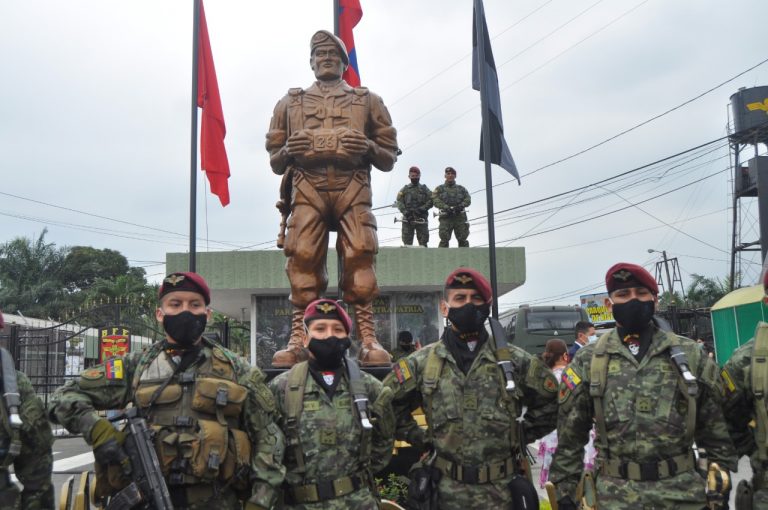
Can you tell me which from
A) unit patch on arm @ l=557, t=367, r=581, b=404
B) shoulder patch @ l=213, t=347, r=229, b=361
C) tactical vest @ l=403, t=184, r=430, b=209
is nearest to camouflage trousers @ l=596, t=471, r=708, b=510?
unit patch on arm @ l=557, t=367, r=581, b=404

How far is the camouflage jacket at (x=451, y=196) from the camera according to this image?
13.6 meters

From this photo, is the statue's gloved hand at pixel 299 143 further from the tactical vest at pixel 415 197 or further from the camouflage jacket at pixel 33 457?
the tactical vest at pixel 415 197

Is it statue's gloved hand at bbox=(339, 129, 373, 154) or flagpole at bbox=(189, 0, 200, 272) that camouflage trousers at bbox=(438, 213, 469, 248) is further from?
statue's gloved hand at bbox=(339, 129, 373, 154)

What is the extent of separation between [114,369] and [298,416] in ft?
3.00

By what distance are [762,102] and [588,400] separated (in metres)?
26.3

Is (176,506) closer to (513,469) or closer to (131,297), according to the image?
(513,469)

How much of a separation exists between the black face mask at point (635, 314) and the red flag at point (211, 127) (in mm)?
6172

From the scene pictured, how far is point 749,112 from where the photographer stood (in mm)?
25375

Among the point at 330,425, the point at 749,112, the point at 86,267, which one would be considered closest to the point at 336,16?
the point at 330,425

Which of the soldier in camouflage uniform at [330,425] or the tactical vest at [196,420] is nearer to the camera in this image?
the tactical vest at [196,420]

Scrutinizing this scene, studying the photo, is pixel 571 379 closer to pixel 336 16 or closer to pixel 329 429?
pixel 329 429

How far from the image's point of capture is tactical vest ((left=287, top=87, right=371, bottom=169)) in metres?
5.30

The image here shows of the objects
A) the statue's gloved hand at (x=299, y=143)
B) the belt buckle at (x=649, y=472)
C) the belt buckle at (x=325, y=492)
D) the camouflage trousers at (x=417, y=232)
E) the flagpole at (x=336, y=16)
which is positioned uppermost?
the flagpole at (x=336, y=16)

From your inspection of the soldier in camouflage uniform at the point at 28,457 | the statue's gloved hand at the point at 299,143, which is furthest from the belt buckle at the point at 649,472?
the statue's gloved hand at the point at 299,143
